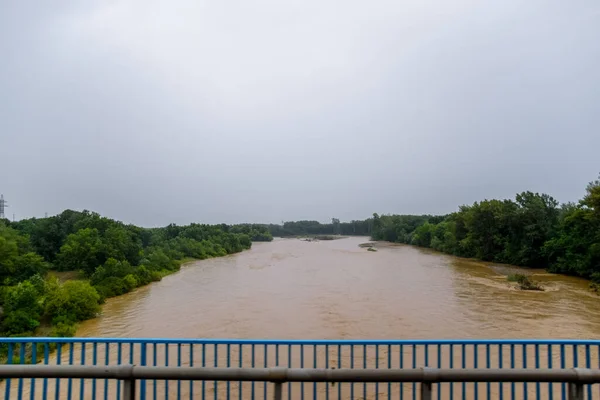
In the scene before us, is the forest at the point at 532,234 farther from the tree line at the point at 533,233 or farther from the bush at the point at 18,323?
the bush at the point at 18,323

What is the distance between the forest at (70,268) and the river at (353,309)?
90 cm

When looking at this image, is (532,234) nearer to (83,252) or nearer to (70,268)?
(83,252)

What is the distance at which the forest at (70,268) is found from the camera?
11.6 m

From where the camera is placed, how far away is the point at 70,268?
21969 mm

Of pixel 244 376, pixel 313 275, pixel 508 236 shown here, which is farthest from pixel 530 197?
pixel 244 376

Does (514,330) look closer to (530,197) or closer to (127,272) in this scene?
(127,272)

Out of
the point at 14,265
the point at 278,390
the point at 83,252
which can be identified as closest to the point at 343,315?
the point at 278,390

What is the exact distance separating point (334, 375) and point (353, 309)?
11881 mm

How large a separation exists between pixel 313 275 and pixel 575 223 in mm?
16767

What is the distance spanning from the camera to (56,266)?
80.7ft

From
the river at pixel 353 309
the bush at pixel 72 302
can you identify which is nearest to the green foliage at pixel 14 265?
the bush at pixel 72 302

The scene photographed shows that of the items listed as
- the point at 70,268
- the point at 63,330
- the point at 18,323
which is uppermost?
the point at 70,268

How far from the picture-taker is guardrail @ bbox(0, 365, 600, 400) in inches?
87.2

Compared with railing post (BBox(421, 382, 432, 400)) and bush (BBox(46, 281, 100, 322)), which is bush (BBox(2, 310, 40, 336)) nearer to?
bush (BBox(46, 281, 100, 322))
